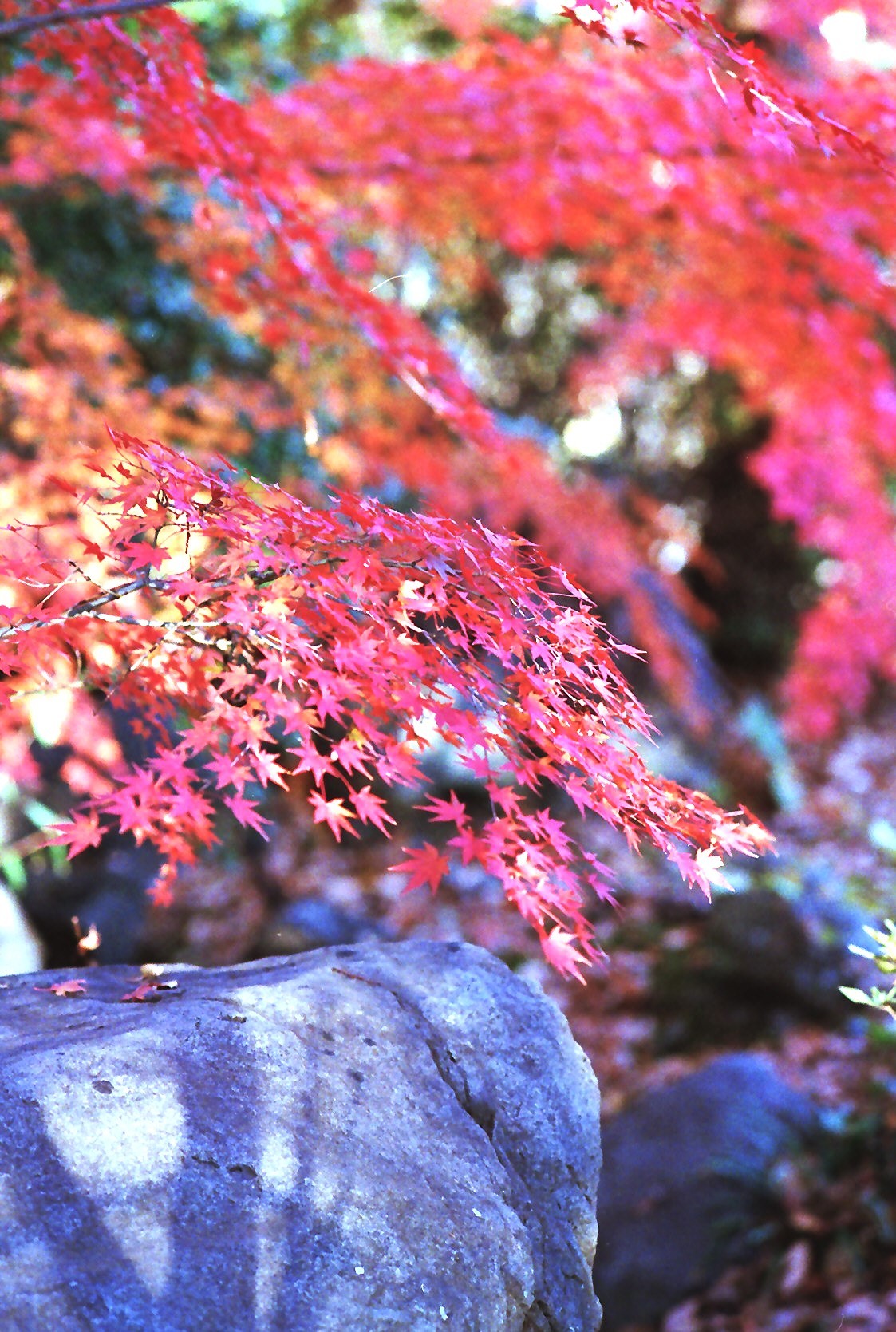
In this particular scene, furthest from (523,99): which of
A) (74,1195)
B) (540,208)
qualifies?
(74,1195)

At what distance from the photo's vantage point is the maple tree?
2371 mm

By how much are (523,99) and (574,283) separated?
292 inches

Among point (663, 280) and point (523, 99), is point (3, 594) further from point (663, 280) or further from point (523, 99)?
point (663, 280)

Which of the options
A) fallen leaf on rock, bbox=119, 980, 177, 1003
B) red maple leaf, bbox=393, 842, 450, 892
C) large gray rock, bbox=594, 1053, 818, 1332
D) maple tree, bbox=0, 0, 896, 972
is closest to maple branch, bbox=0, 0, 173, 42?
maple tree, bbox=0, 0, 896, 972

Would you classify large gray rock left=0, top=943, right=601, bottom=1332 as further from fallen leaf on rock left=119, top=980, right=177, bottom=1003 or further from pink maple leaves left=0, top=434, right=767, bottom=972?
pink maple leaves left=0, top=434, right=767, bottom=972

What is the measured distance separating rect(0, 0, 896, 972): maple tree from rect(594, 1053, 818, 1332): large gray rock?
1.59 m

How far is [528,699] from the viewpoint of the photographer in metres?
2.33

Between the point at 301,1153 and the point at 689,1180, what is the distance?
3.12 meters

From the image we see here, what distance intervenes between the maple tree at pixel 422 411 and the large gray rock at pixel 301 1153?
0.42 m

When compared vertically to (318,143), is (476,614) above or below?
above

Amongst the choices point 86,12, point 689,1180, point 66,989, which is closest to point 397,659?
point 66,989

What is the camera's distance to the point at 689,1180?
478cm

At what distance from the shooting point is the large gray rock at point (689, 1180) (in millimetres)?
4559

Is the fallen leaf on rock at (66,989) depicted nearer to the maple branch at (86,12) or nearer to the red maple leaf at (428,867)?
the red maple leaf at (428,867)
